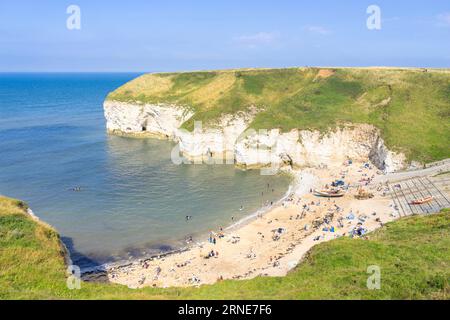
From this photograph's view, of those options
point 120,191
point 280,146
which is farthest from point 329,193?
point 120,191

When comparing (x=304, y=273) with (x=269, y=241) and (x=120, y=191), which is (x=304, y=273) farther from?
(x=120, y=191)

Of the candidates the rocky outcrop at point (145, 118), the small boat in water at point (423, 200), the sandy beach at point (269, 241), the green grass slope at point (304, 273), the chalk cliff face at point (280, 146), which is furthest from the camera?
the rocky outcrop at point (145, 118)

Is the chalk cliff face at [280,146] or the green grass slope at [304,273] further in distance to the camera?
the chalk cliff face at [280,146]

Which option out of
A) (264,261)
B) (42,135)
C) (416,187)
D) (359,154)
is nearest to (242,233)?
(264,261)

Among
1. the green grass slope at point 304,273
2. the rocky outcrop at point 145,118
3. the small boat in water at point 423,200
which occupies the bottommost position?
the small boat in water at point 423,200

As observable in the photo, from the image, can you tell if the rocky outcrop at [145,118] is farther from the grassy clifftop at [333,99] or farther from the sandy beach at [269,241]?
the sandy beach at [269,241]

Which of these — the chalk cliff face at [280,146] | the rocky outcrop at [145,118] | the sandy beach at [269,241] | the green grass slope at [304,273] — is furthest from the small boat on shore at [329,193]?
the rocky outcrop at [145,118]

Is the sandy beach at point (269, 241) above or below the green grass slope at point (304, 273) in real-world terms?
below
